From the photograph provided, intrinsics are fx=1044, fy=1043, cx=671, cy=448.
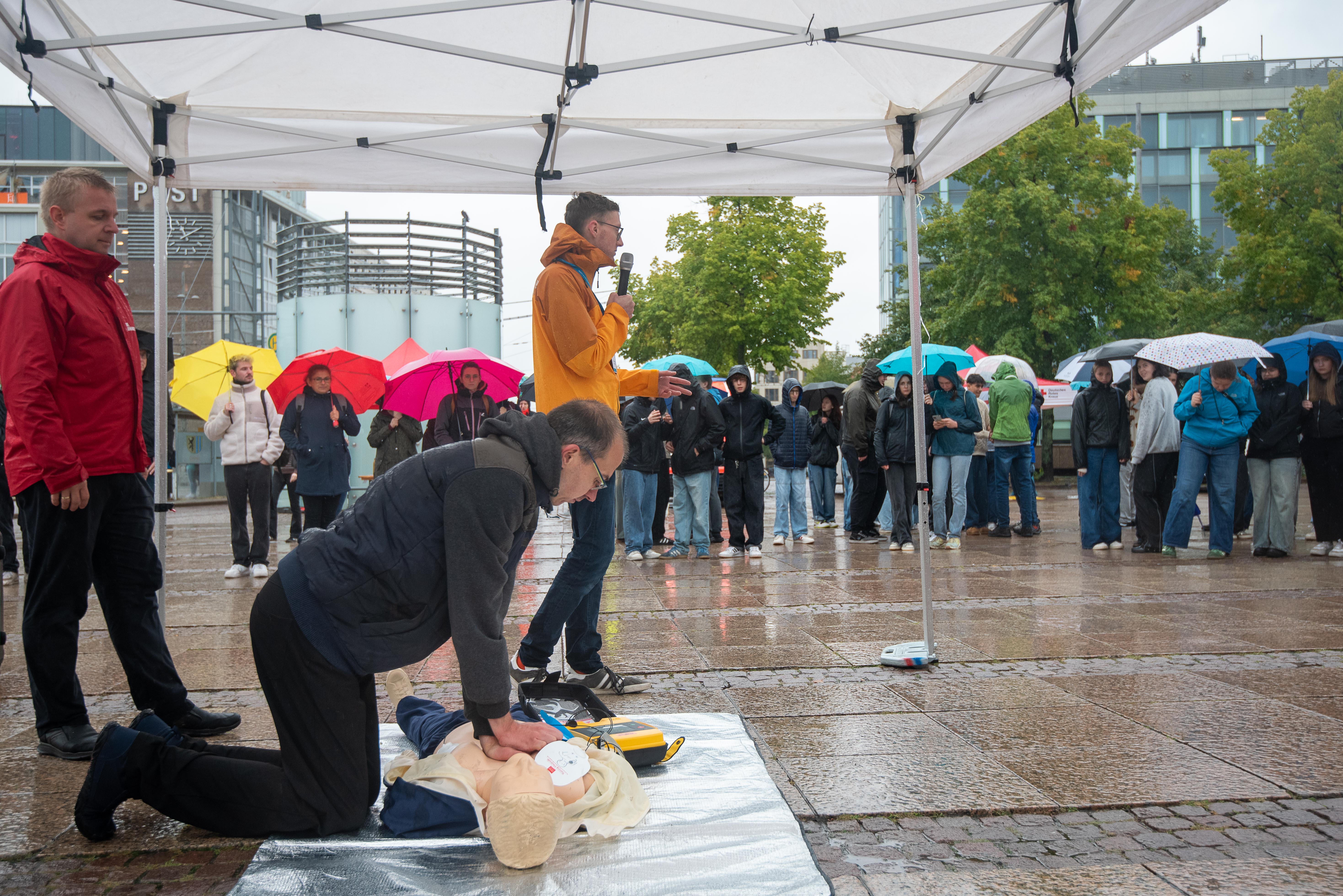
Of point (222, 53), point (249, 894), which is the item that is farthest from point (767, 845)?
point (222, 53)

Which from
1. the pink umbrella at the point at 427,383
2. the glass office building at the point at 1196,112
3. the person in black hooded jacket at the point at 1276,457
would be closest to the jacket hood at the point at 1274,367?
the person in black hooded jacket at the point at 1276,457

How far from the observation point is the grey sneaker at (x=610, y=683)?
16.7 ft

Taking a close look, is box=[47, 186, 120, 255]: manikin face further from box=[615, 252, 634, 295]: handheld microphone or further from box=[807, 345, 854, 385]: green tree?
box=[807, 345, 854, 385]: green tree

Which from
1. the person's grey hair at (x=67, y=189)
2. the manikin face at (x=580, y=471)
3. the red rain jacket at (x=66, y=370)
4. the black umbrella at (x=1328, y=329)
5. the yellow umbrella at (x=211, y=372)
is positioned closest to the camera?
the manikin face at (x=580, y=471)

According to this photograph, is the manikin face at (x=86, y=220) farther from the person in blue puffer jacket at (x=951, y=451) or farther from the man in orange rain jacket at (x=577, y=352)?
the person in blue puffer jacket at (x=951, y=451)

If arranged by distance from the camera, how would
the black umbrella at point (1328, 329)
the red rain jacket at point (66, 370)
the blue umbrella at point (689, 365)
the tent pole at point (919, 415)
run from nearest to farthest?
the red rain jacket at point (66, 370)
the tent pole at point (919, 415)
the black umbrella at point (1328, 329)
the blue umbrella at point (689, 365)

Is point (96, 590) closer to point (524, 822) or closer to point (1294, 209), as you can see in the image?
point (524, 822)

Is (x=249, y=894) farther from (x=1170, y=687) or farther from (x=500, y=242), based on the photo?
(x=500, y=242)

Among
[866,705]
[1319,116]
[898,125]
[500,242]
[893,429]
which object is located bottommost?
[866,705]

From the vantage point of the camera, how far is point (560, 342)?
15.2 feet

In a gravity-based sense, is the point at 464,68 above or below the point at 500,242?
below

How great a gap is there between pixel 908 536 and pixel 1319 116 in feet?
74.0

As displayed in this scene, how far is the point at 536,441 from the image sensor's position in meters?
3.03

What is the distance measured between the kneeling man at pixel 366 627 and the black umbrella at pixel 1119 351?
1297 cm
